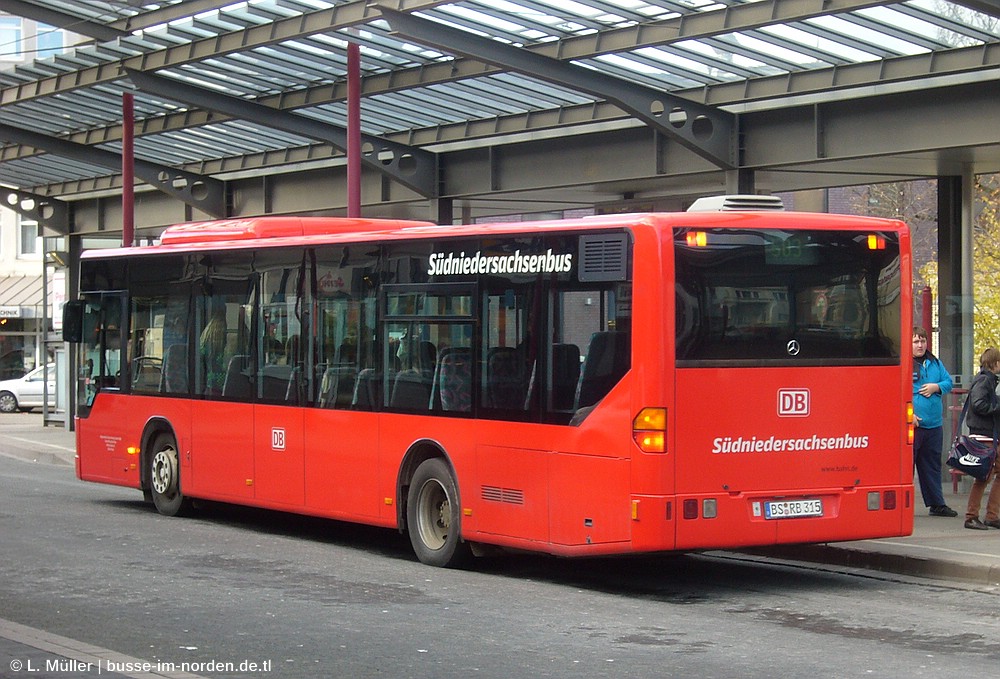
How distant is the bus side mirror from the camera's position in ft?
60.8

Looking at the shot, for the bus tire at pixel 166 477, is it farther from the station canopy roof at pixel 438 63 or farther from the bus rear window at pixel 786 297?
the bus rear window at pixel 786 297

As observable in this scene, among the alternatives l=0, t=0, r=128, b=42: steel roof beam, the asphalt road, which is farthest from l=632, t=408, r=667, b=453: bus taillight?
l=0, t=0, r=128, b=42: steel roof beam

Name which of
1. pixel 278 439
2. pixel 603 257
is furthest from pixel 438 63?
pixel 603 257

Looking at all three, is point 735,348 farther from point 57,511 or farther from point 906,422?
point 57,511

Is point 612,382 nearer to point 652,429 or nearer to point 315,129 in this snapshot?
point 652,429

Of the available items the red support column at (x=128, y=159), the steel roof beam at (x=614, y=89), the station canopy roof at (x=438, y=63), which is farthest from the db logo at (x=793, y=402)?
the red support column at (x=128, y=159)

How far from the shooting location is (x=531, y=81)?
2088cm

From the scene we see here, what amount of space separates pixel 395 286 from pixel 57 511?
5.76 meters

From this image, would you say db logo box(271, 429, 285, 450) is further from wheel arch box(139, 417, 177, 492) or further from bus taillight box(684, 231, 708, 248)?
bus taillight box(684, 231, 708, 248)

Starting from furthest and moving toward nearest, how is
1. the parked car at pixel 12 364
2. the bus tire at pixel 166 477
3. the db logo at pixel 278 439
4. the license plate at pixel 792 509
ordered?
the parked car at pixel 12 364 < the bus tire at pixel 166 477 < the db logo at pixel 278 439 < the license plate at pixel 792 509

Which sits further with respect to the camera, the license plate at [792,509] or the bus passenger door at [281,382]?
the bus passenger door at [281,382]

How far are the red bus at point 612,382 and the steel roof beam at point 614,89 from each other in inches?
196

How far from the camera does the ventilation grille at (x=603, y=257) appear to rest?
1109 cm

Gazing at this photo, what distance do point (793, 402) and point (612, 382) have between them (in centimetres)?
130
